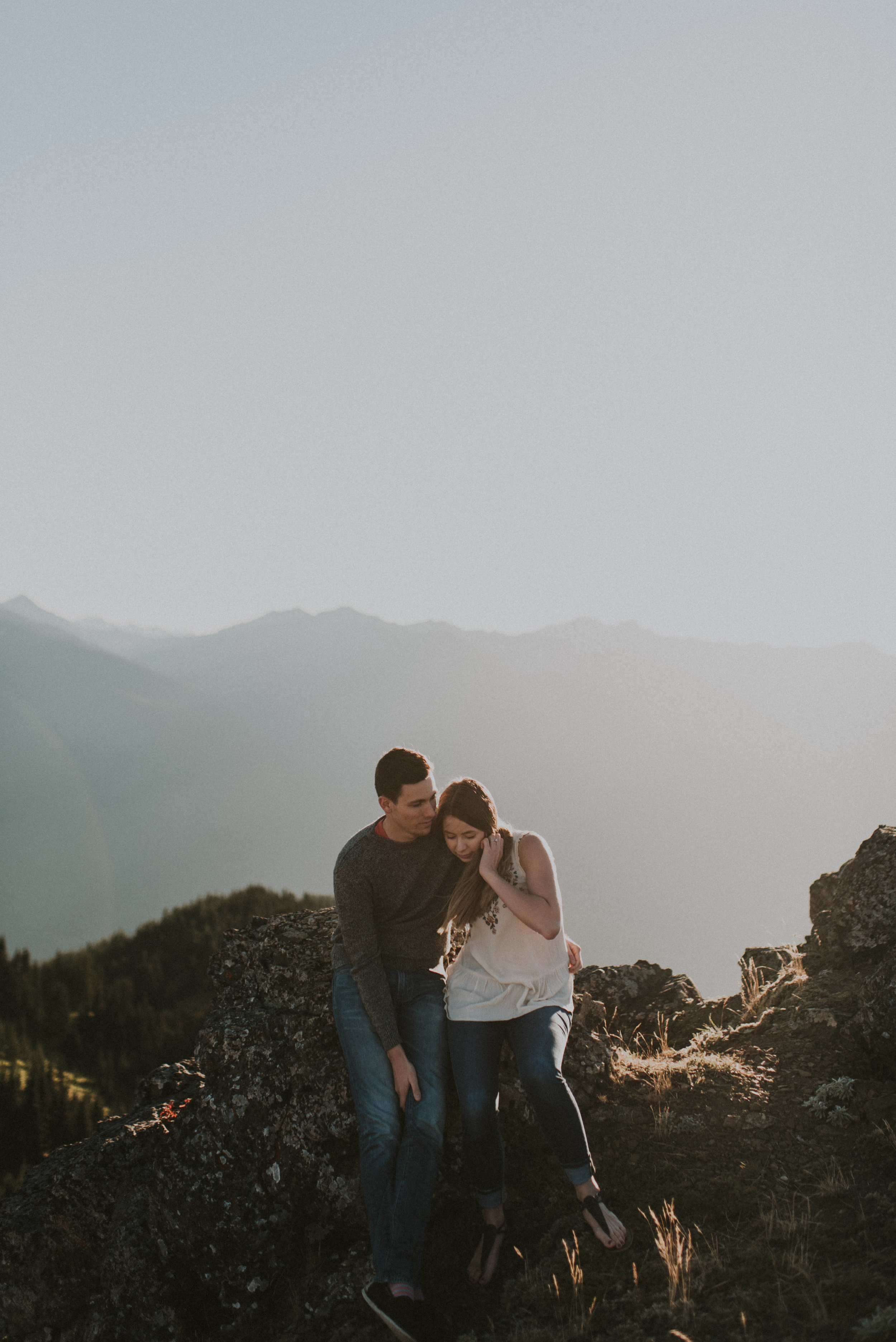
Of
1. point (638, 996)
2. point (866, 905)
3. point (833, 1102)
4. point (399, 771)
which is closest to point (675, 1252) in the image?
point (833, 1102)

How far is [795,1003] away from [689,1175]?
2.36 meters

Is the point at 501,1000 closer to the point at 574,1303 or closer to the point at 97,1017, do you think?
the point at 574,1303

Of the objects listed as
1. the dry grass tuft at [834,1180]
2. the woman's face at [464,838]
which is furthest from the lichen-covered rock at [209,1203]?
the dry grass tuft at [834,1180]

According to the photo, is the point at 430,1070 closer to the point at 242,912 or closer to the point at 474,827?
the point at 474,827

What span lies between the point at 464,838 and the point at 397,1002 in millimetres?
1092

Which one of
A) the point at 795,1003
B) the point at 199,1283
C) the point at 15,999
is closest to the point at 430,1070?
the point at 199,1283

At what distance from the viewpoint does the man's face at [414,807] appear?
477cm

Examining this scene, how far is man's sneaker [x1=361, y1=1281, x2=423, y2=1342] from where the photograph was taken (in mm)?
3623

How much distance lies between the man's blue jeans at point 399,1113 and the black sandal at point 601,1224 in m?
0.80

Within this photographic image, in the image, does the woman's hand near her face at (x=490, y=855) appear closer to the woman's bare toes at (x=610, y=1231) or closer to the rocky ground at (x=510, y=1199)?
the rocky ground at (x=510, y=1199)

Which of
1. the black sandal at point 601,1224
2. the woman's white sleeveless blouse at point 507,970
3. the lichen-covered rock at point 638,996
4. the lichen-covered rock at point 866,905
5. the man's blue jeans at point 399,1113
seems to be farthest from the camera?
the lichen-covered rock at point 638,996

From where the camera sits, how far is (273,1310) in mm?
4426

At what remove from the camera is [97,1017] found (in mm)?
28953

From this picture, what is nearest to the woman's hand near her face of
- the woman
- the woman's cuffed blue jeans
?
the woman
